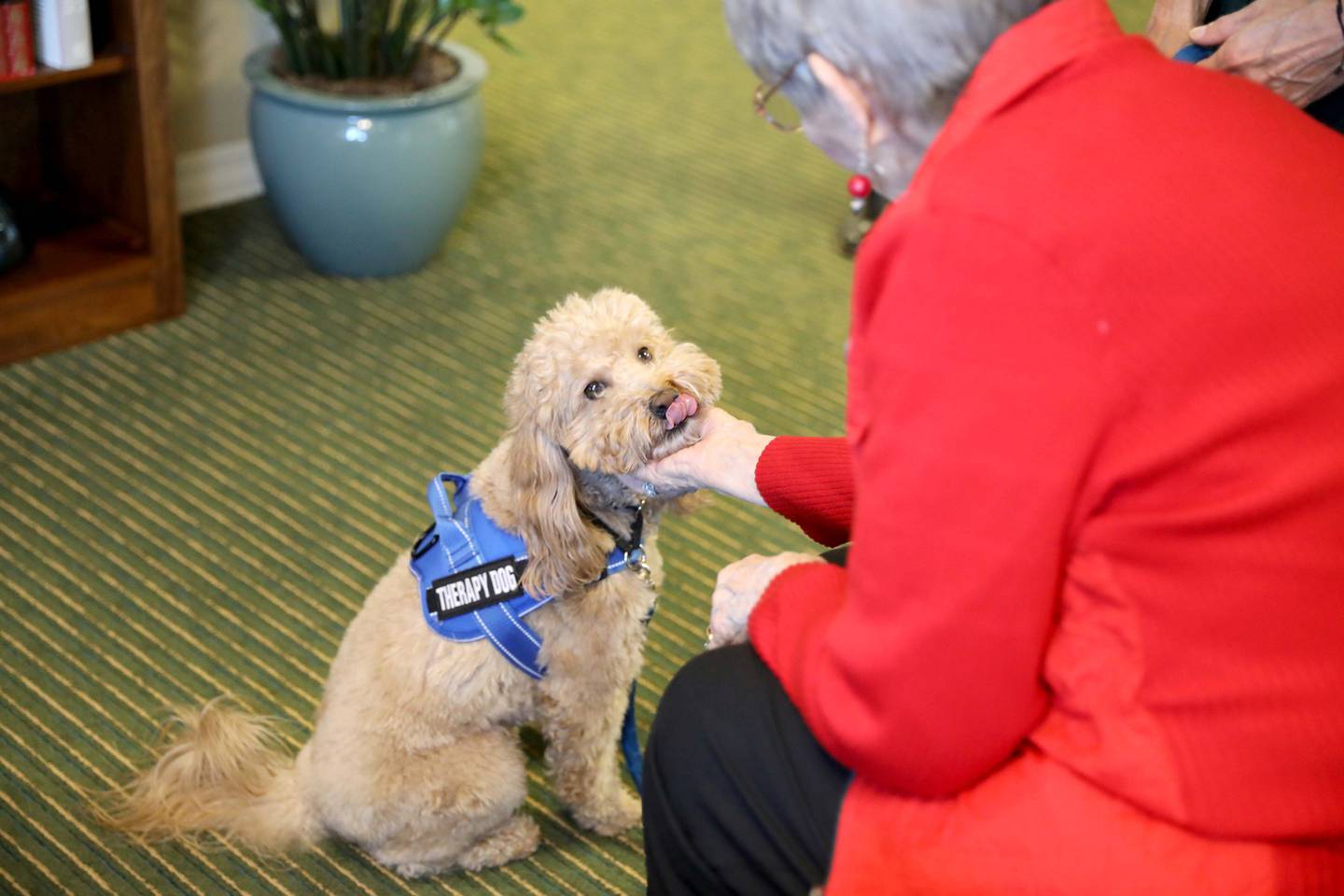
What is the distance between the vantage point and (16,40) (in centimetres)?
237

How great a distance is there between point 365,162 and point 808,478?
1.66 metres

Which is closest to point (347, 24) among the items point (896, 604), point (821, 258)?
point (821, 258)

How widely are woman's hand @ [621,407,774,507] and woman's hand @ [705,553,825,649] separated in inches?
9.0

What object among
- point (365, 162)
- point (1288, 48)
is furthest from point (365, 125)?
point (1288, 48)

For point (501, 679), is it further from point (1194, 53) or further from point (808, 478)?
point (1194, 53)

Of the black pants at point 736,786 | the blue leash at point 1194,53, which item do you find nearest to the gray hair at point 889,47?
the black pants at point 736,786

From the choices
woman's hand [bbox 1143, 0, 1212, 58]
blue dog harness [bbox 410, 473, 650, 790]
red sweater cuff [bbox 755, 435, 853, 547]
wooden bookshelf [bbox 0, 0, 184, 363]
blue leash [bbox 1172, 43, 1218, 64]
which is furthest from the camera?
wooden bookshelf [bbox 0, 0, 184, 363]

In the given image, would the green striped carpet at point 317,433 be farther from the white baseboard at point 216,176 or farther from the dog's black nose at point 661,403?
the dog's black nose at point 661,403

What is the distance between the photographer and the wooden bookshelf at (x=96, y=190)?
250 centimetres

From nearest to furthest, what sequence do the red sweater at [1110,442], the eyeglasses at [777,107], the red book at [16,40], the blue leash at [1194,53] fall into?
the red sweater at [1110,442]
the eyeglasses at [777,107]
the blue leash at [1194,53]
the red book at [16,40]

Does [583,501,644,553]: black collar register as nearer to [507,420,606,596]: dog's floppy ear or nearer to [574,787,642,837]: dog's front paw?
[507,420,606,596]: dog's floppy ear

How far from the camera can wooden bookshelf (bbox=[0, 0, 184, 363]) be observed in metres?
2.50

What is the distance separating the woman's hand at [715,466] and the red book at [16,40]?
63.4 inches

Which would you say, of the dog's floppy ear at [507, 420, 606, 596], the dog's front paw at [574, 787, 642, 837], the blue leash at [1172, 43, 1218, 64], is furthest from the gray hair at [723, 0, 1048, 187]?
the dog's front paw at [574, 787, 642, 837]
